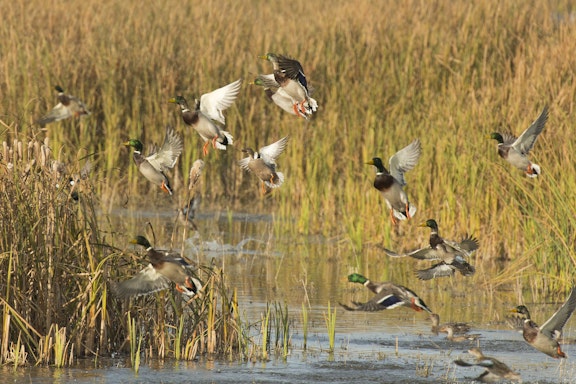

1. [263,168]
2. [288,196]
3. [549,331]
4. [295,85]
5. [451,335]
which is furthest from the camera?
[288,196]

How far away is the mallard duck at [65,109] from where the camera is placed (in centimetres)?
1523

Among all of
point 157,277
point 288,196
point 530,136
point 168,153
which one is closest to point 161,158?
point 168,153

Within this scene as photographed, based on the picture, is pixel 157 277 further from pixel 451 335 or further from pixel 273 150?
pixel 273 150

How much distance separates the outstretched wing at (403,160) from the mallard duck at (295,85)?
0.91 meters

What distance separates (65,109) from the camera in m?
15.3

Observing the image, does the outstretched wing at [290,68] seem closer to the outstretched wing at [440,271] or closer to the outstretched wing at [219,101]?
the outstretched wing at [219,101]

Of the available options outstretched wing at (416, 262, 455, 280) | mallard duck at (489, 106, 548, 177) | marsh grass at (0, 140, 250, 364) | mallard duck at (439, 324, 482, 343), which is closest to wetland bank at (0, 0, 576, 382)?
marsh grass at (0, 140, 250, 364)

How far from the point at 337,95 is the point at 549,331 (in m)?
9.50

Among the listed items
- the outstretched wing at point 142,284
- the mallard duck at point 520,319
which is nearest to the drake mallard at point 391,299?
the mallard duck at point 520,319

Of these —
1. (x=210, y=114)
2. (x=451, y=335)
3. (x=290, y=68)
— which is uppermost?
(x=290, y=68)

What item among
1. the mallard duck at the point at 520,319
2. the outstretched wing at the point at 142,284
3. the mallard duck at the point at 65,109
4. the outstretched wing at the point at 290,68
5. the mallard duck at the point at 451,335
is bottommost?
the mallard duck at the point at 451,335

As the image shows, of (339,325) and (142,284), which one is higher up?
(142,284)

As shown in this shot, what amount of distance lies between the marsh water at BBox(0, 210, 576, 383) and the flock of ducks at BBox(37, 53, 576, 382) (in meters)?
0.27

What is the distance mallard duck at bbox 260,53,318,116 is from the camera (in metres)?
9.02
